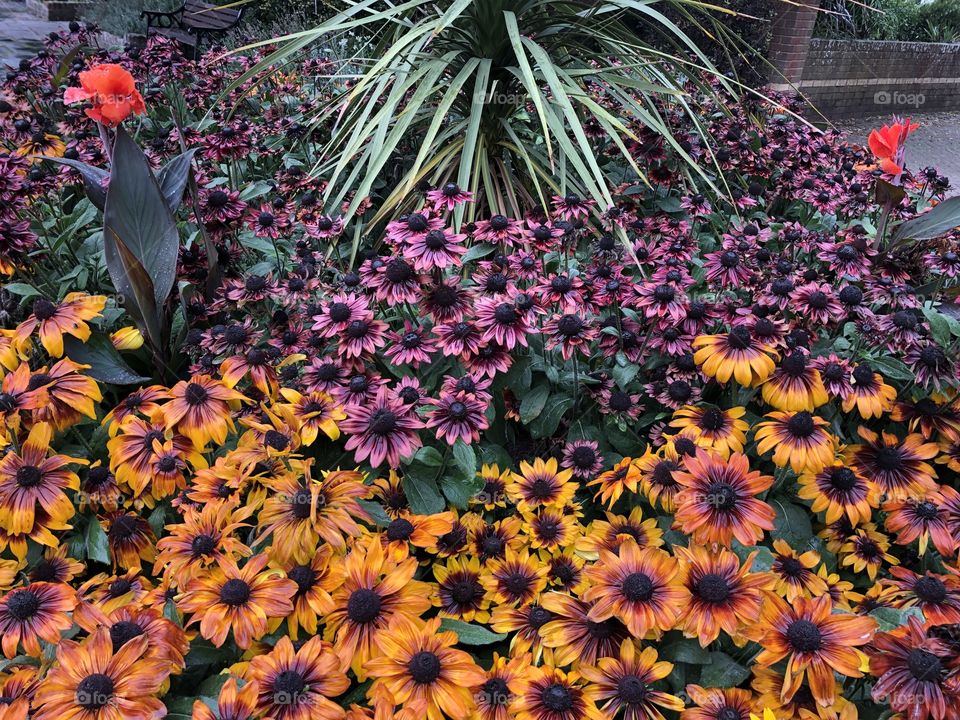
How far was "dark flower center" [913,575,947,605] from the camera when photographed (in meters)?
1.10

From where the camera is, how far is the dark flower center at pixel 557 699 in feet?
3.09

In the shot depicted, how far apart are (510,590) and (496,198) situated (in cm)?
178

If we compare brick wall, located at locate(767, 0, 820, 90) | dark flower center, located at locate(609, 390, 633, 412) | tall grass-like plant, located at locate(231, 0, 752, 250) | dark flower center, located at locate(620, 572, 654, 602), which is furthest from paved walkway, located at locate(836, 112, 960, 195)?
dark flower center, located at locate(620, 572, 654, 602)

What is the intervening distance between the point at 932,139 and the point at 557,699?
8.32 metres

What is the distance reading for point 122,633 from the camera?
1.00m

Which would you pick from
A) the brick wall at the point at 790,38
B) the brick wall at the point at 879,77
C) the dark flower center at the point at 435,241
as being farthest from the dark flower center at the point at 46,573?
the brick wall at the point at 879,77

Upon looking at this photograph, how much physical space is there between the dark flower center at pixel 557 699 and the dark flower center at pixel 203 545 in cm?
60

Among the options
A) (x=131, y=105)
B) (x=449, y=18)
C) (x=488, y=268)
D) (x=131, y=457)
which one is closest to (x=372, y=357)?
(x=488, y=268)

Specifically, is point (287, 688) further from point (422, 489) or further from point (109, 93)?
point (109, 93)

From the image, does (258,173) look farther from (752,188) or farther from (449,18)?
(752,188)

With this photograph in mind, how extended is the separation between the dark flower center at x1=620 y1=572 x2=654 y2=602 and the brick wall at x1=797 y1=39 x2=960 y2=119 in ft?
23.6

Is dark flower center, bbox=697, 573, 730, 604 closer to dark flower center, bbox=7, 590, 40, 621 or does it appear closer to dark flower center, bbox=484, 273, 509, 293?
dark flower center, bbox=484, 273, 509, 293

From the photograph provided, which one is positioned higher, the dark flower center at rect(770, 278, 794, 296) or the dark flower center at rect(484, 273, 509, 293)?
the dark flower center at rect(770, 278, 794, 296)

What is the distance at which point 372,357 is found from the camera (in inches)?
59.5
